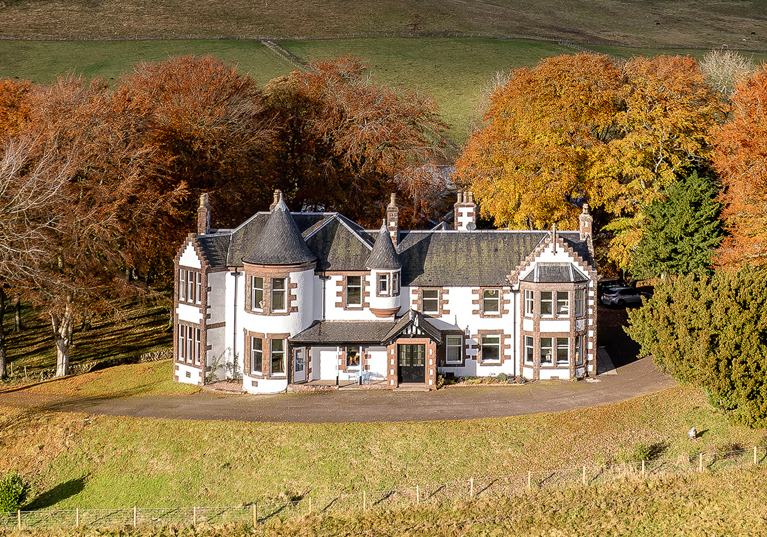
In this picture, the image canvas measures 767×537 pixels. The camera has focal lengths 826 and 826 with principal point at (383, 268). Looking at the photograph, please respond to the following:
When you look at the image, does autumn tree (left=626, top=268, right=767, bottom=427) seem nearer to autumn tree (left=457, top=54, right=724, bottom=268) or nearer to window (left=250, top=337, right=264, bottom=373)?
autumn tree (left=457, top=54, right=724, bottom=268)

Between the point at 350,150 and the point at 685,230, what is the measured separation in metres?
22.3

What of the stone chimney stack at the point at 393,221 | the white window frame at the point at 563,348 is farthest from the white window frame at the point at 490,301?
the stone chimney stack at the point at 393,221

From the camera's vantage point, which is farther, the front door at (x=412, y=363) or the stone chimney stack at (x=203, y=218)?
the stone chimney stack at (x=203, y=218)

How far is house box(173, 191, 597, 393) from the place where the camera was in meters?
41.7

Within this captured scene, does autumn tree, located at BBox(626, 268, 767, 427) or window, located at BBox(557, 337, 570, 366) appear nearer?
autumn tree, located at BBox(626, 268, 767, 427)

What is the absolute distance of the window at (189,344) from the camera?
43438mm

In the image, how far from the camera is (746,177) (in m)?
46.2

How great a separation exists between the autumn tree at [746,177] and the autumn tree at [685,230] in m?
1.02

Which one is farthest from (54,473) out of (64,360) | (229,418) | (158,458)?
(64,360)

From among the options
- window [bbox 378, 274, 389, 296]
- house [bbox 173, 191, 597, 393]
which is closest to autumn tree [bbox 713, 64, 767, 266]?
house [bbox 173, 191, 597, 393]

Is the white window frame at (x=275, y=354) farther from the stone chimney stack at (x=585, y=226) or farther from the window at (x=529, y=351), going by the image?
the stone chimney stack at (x=585, y=226)

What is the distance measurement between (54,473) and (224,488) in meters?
7.85

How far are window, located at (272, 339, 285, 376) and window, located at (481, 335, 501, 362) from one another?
1041 cm

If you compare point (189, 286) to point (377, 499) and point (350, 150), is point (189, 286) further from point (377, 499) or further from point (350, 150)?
point (350, 150)
